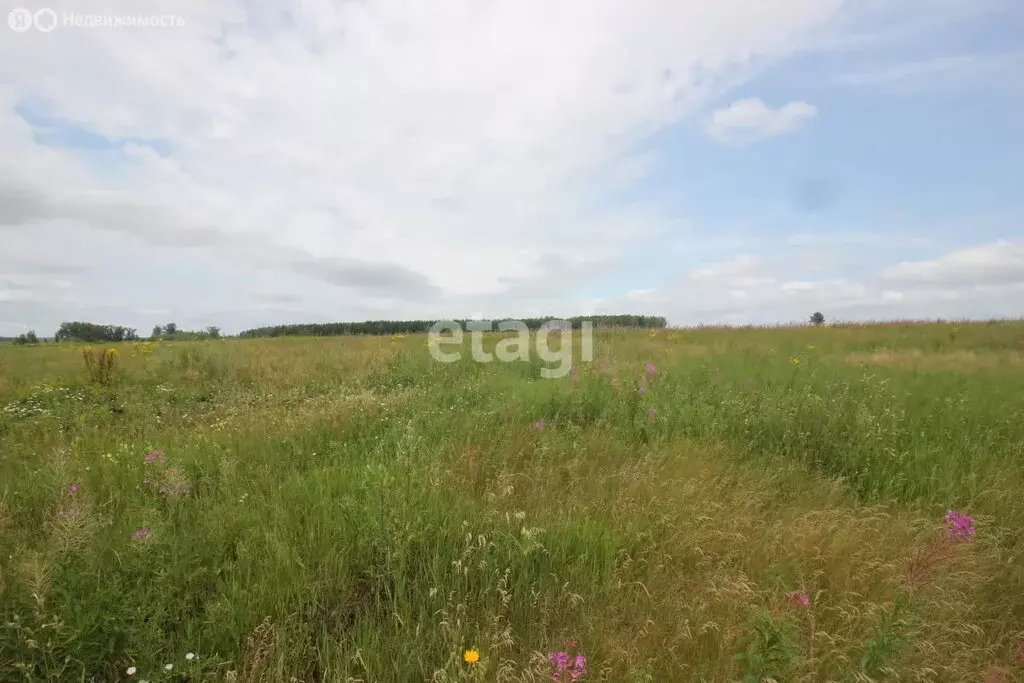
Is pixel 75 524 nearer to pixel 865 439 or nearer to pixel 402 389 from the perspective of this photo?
pixel 402 389

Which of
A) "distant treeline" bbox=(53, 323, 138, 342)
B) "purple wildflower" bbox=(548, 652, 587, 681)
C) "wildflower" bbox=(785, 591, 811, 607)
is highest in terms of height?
"distant treeline" bbox=(53, 323, 138, 342)

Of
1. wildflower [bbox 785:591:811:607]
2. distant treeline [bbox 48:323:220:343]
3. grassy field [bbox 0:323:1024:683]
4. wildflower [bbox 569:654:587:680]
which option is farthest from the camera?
distant treeline [bbox 48:323:220:343]

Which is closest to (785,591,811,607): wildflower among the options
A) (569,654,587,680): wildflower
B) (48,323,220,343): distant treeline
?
(569,654,587,680): wildflower

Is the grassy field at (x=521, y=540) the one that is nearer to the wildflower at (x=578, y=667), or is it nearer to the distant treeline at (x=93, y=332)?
the wildflower at (x=578, y=667)

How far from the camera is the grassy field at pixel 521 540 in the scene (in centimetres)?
219

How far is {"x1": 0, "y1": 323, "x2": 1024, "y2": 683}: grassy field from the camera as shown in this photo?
219 cm

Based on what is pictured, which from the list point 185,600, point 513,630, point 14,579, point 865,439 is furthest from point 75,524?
point 865,439

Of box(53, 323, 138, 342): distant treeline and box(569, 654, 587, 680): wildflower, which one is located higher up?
box(53, 323, 138, 342): distant treeline

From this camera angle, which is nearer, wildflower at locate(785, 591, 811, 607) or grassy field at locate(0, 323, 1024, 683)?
grassy field at locate(0, 323, 1024, 683)

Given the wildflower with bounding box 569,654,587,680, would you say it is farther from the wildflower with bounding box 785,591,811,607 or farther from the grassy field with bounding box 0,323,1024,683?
the wildflower with bounding box 785,591,811,607

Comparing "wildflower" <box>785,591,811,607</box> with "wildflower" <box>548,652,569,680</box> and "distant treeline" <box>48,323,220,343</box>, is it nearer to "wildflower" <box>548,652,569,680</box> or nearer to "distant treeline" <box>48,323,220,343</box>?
"wildflower" <box>548,652,569,680</box>

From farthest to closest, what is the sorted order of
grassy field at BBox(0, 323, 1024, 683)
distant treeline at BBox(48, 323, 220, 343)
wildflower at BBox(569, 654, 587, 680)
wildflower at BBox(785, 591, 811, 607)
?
distant treeline at BBox(48, 323, 220, 343)
wildflower at BBox(785, 591, 811, 607)
grassy field at BBox(0, 323, 1024, 683)
wildflower at BBox(569, 654, 587, 680)

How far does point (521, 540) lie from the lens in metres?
2.88

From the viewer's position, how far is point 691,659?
7.47 ft
